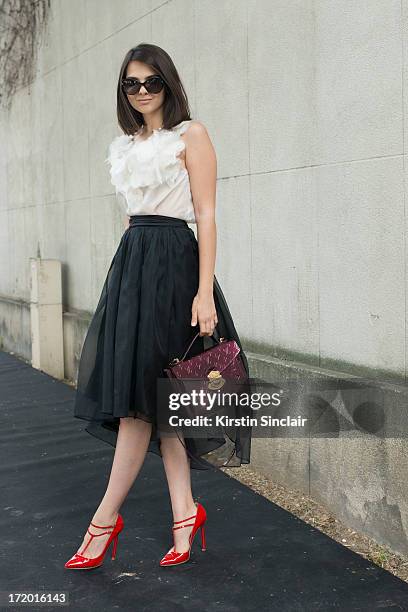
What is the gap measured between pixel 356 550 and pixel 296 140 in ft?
5.87

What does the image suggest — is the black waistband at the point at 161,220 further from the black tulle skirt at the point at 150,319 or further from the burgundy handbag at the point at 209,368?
the burgundy handbag at the point at 209,368

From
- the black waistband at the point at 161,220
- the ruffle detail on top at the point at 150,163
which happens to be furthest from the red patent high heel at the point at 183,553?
the ruffle detail on top at the point at 150,163

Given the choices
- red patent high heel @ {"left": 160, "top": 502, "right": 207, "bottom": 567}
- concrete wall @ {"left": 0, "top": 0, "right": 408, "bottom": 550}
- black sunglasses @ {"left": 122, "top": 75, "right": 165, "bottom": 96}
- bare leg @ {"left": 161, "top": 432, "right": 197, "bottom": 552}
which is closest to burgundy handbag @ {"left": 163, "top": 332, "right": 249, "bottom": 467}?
bare leg @ {"left": 161, "top": 432, "right": 197, "bottom": 552}

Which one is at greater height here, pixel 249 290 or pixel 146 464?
pixel 249 290

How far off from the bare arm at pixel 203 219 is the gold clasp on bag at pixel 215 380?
0.15 m

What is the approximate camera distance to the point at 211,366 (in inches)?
110

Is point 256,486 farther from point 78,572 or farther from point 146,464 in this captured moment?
point 78,572

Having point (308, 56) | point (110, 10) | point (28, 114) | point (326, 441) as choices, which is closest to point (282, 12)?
point (308, 56)

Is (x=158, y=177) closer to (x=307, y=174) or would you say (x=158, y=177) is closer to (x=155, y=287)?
(x=155, y=287)

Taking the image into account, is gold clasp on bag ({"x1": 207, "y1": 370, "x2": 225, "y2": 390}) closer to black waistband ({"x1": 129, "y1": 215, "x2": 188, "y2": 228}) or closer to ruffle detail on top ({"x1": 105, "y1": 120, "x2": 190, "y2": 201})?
black waistband ({"x1": 129, "y1": 215, "x2": 188, "y2": 228})

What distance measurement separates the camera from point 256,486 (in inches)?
159

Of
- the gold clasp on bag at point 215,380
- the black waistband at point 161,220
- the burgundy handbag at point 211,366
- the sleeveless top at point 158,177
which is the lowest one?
the gold clasp on bag at point 215,380

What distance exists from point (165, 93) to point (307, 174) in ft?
3.46

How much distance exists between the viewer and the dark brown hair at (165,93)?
2855mm
